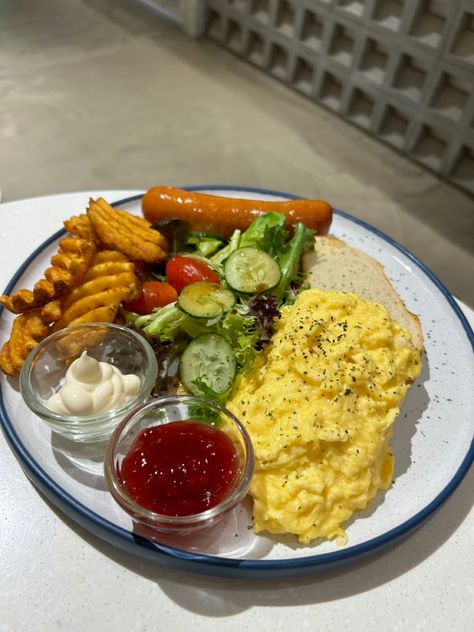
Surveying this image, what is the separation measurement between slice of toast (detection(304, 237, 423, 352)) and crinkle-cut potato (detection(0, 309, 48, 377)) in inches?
54.6

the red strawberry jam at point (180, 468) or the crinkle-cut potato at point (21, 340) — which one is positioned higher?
the red strawberry jam at point (180, 468)

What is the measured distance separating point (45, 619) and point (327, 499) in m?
1.00

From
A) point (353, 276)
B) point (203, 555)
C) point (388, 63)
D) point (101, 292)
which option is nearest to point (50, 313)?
point (101, 292)

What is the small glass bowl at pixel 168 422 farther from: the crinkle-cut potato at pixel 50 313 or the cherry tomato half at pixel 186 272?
the cherry tomato half at pixel 186 272

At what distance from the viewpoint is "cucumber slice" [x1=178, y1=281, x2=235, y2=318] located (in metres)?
2.44

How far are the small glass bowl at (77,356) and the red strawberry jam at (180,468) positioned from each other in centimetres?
20

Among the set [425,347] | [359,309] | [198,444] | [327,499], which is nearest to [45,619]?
[198,444]

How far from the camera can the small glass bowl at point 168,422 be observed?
1748mm

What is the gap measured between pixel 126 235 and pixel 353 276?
46.9 inches

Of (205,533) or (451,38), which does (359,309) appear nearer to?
(205,533)

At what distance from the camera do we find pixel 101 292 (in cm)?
251

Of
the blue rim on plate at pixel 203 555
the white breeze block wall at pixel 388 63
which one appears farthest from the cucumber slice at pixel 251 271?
the white breeze block wall at pixel 388 63

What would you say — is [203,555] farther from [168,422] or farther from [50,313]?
[50,313]

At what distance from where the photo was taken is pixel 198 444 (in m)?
1.94
